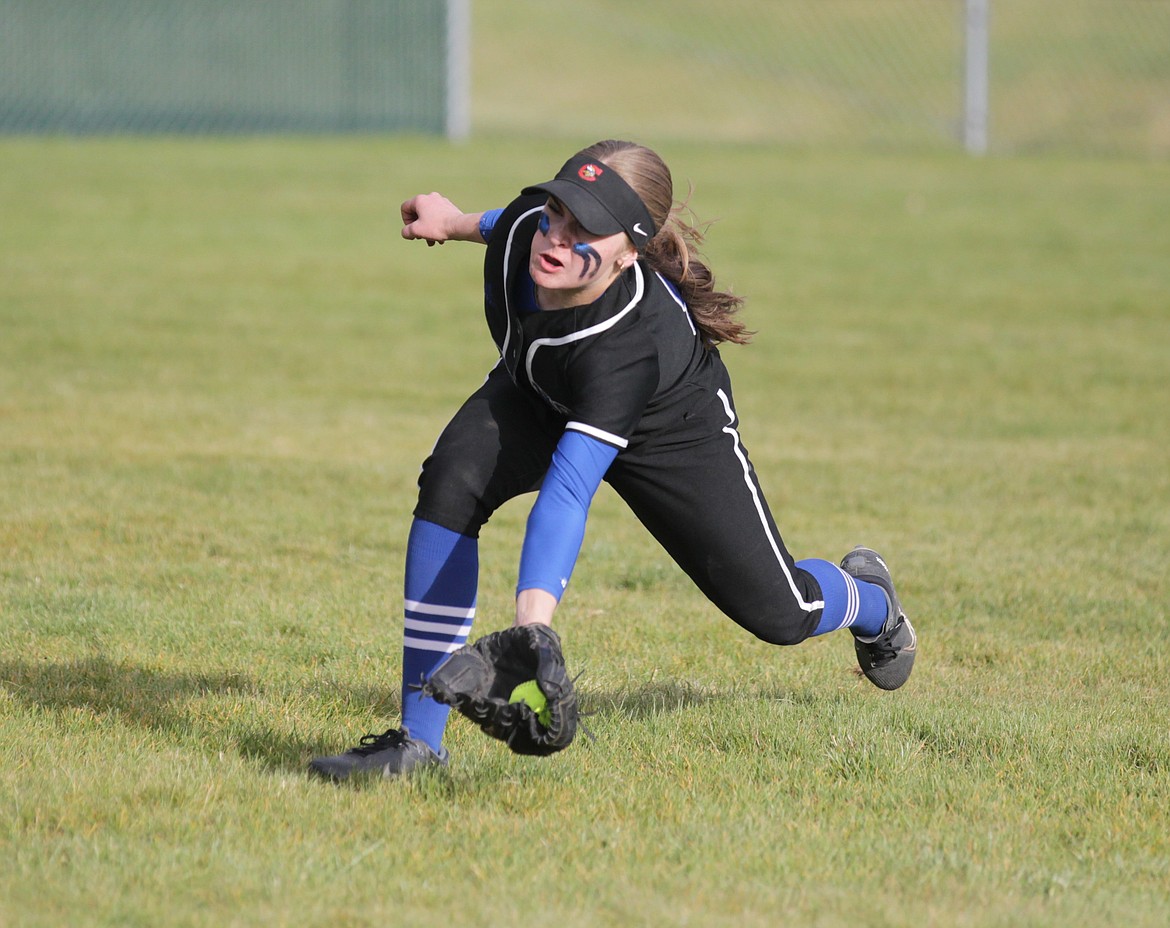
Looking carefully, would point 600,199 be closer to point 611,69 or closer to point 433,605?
point 433,605

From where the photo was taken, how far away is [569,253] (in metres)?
3.91

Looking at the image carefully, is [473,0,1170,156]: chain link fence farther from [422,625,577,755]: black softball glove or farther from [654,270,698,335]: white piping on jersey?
[422,625,577,755]: black softball glove

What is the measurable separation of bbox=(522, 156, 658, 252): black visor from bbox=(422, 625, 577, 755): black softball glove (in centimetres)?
103

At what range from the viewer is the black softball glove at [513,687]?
11.9ft

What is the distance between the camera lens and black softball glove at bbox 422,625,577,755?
362cm

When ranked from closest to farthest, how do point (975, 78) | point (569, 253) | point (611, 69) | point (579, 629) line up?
point (569, 253) → point (579, 629) → point (975, 78) → point (611, 69)

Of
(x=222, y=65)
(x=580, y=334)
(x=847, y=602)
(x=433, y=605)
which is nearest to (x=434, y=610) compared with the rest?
(x=433, y=605)

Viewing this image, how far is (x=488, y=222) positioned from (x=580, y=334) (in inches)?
29.8

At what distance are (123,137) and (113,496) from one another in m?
16.1

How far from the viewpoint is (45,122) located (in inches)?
859

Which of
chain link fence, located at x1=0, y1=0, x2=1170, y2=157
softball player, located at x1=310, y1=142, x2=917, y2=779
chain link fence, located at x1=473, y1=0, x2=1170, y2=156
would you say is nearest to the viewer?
softball player, located at x1=310, y1=142, x2=917, y2=779

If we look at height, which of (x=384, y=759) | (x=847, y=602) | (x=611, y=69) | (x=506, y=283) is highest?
(x=611, y=69)

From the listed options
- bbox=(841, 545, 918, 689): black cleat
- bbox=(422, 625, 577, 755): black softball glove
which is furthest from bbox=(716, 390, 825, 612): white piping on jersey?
bbox=(422, 625, 577, 755): black softball glove

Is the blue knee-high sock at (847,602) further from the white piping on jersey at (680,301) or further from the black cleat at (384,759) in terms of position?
the black cleat at (384,759)
